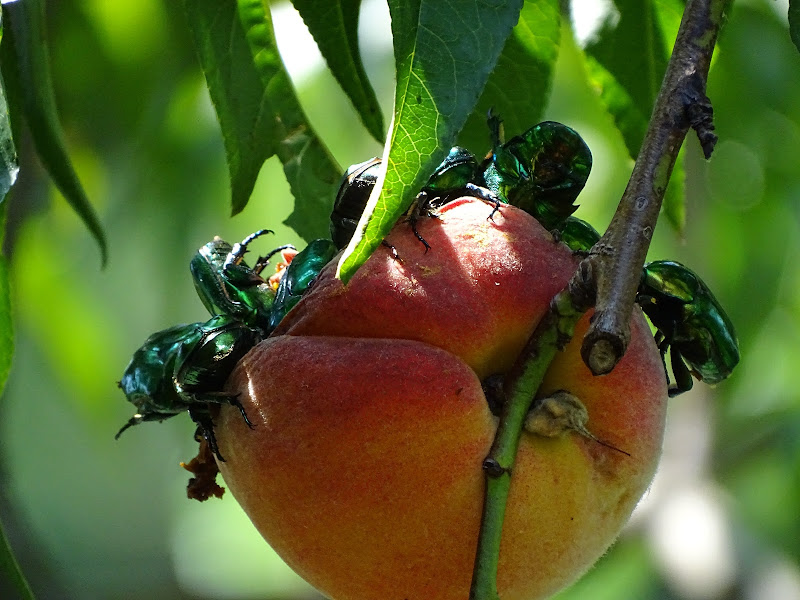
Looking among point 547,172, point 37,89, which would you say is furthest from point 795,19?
point 37,89

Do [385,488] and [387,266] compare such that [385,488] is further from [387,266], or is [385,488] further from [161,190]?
[161,190]

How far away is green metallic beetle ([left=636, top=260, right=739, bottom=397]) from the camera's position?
1105mm

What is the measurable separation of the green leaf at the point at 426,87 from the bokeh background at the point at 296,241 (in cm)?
143

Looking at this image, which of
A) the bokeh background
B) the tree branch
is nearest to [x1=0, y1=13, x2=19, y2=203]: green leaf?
the tree branch

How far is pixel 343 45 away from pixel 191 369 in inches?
20.7

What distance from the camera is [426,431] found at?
0.98 metres

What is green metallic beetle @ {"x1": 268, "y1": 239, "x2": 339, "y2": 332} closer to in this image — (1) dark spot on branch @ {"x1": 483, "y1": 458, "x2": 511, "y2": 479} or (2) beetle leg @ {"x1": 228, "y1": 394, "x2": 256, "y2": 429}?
(2) beetle leg @ {"x1": 228, "y1": 394, "x2": 256, "y2": 429}

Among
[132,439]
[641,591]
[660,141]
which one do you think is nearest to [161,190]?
A: [132,439]

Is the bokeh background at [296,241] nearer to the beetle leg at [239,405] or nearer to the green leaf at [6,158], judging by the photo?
the green leaf at [6,158]

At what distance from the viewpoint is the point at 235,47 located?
1.52m

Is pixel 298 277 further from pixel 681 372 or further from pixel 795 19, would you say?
pixel 795 19

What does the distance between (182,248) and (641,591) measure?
6.60 ft

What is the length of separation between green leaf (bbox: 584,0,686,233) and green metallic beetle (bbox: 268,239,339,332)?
575mm

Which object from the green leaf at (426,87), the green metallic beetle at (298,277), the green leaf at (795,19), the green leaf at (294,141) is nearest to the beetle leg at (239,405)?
the green metallic beetle at (298,277)
